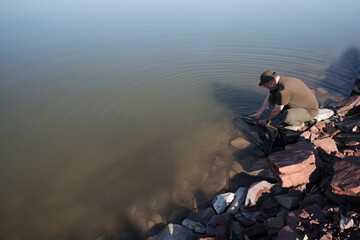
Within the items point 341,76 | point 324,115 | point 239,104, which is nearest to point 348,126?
point 324,115

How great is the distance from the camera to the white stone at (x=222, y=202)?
3.74m

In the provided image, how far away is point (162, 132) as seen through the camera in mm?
5879

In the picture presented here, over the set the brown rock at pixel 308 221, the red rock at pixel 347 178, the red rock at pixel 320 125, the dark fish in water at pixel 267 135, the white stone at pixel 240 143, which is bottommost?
the white stone at pixel 240 143

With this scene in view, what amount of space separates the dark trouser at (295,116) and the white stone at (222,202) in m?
2.13

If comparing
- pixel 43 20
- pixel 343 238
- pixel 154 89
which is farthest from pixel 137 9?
pixel 343 238

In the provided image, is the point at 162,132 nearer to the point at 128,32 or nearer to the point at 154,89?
the point at 154,89

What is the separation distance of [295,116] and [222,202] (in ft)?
7.99

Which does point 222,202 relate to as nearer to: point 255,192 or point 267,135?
point 255,192

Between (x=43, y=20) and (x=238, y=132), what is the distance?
52.7ft

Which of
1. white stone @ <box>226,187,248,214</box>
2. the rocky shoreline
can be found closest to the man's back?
the rocky shoreline

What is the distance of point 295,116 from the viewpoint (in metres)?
4.88

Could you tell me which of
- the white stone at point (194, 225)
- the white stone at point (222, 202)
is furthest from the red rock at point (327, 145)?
the white stone at point (194, 225)

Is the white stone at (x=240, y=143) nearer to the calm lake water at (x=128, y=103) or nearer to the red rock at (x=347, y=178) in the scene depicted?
the calm lake water at (x=128, y=103)

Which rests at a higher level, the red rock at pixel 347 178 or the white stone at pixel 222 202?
the red rock at pixel 347 178
